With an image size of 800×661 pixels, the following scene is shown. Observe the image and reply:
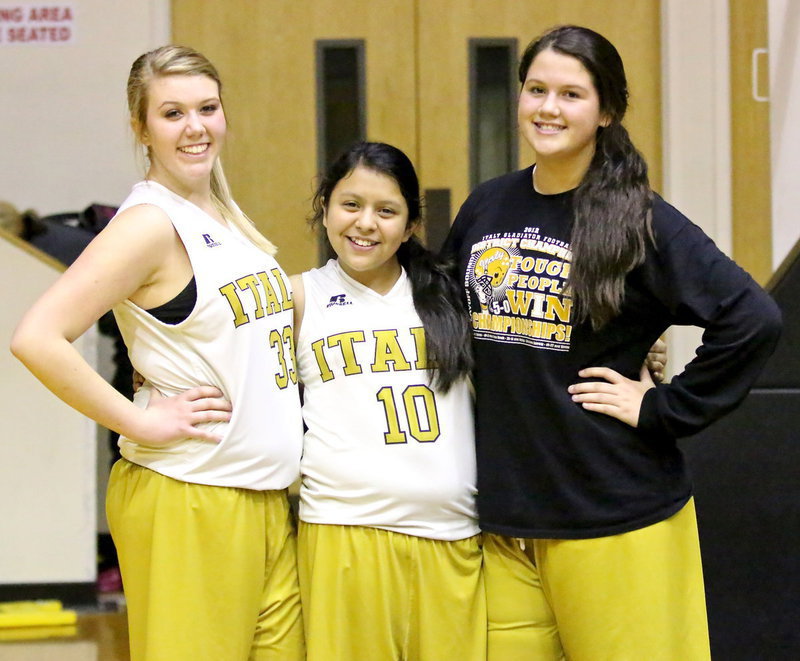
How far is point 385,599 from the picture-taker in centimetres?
185

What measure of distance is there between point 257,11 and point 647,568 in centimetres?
279

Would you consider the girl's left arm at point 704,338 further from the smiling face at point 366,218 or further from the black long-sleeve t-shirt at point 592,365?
the smiling face at point 366,218

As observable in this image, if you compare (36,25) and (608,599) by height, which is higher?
(36,25)

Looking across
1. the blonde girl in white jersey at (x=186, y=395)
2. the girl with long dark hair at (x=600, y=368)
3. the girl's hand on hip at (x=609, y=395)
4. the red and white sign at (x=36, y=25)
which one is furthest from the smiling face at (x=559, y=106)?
the red and white sign at (x=36, y=25)

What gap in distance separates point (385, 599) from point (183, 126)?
36.2 inches

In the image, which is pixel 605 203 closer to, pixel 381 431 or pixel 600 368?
pixel 600 368

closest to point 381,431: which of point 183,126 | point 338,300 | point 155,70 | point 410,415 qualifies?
point 410,415

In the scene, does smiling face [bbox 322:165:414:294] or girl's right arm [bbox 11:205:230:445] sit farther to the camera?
smiling face [bbox 322:165:414:294]

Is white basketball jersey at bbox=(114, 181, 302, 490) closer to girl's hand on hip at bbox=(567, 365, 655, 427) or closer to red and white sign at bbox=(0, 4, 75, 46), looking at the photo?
girl's hand on hip at bbox=(567, 365, 655, 427)

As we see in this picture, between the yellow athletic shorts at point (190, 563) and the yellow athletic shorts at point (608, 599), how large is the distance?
1.50 ft

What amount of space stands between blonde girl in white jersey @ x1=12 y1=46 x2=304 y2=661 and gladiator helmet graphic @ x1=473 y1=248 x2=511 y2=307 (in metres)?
0.37

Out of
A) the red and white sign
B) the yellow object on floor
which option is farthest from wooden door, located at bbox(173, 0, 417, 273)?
the yellow object on floor

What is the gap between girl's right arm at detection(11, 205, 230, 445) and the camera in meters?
1.68

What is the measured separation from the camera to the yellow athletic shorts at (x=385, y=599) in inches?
72.5
